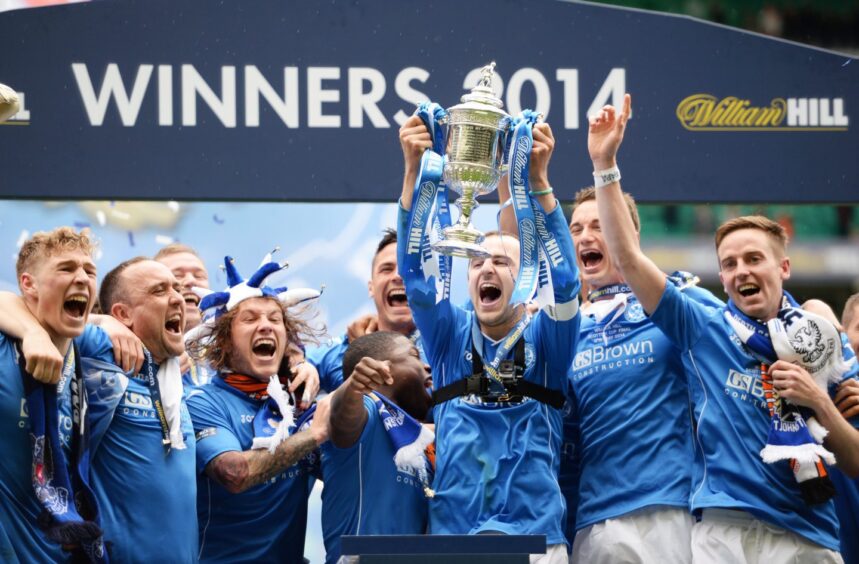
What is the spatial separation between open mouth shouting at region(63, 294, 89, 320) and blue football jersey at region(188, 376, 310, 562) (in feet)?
2.44

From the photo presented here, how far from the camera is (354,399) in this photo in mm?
4832

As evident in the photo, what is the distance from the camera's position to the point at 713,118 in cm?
664

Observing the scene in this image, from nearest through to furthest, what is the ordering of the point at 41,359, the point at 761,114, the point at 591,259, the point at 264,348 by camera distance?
the point at 41,359
the point at 591,259
the point at 264,348
the point at 761,114

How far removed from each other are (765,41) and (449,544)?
3.77 metres

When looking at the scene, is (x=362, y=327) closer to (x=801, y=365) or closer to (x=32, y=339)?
(x=32, y=339)

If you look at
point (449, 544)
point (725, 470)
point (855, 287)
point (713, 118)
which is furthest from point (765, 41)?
point (449, 544)

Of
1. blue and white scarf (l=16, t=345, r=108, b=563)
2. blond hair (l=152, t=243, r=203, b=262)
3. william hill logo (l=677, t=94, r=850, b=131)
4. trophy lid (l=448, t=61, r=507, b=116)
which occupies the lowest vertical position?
blue and white scarf (l=16, t=345, r=108, b=563)

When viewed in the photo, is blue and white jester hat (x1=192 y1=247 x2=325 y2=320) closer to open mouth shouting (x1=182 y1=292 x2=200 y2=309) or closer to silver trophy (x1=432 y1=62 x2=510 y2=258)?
open mouth shouting (x1=182 y1=292 x2=200 y2=309)

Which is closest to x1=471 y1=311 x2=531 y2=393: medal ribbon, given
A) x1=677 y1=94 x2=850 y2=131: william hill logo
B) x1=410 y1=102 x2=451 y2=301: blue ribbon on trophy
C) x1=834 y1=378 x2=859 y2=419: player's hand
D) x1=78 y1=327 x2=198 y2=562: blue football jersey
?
x1=410 y1=102 x2=451 y2=301: blue ribbon on trophy

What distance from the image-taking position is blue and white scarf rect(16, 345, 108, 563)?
446 cm

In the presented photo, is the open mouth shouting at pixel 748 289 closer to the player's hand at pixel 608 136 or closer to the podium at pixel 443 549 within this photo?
the player's hand at pixel 608 136

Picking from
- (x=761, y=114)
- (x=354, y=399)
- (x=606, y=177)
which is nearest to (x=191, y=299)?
(x=354, y=399)

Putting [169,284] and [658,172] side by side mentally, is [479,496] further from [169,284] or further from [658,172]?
[658,172]

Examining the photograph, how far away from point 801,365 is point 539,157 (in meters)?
1.16
